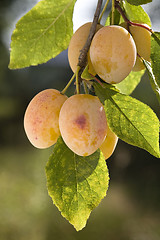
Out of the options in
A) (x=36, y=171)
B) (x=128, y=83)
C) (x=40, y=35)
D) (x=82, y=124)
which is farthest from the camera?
(x=36, y=171)

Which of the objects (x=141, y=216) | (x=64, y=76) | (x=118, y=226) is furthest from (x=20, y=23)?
(x=141, y=216)

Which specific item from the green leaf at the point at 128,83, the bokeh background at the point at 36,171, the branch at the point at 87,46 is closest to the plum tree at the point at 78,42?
the branch at the point at 87,46

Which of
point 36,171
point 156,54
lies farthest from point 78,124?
point 36,171

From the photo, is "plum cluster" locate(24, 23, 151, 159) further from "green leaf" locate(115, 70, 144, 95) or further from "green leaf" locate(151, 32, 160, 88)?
"green leaf" locate(115, 70, 144, 95)

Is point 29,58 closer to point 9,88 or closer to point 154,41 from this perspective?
point 154,41

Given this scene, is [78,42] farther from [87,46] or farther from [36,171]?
[36,171]

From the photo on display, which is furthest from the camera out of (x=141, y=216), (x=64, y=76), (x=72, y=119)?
(x=141, y=216)
